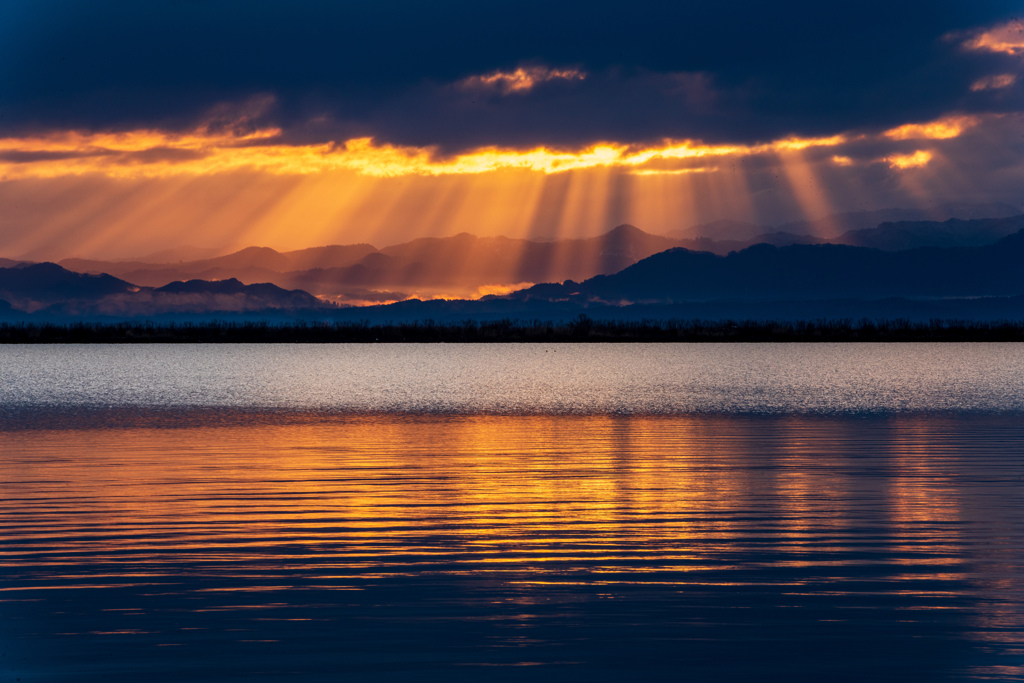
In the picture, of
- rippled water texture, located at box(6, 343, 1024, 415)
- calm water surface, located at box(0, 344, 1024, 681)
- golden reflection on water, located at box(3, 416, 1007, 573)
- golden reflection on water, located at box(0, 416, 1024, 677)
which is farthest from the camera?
rippled water texture, located at box(6, 343, 1024, 415)

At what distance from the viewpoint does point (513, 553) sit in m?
13.8

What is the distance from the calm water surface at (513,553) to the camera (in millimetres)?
9523

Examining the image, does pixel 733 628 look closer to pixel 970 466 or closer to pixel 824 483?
pixel 824 483

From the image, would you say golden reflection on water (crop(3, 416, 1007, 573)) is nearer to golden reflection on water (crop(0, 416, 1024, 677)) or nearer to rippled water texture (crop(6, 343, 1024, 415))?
golden reflection on water (crop(0, 416, 1024, 677))

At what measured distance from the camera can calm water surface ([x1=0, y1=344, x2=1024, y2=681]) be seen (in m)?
9.52

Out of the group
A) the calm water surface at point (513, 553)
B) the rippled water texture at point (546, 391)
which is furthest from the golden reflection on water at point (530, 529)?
the rippled water texture at point (546, 391)

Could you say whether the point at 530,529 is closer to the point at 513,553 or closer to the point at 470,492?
the point at 513,553

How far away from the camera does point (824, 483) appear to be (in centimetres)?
1975

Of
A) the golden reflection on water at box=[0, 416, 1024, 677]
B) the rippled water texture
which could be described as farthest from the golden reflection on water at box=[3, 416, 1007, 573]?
the rippled water texture

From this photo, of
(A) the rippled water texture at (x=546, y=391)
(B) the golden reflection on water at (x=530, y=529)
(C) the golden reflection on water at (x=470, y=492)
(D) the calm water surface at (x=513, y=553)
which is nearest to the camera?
(D) the calm water surface at (x=513, y=553)

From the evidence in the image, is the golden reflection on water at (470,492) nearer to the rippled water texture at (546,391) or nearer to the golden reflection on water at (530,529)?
the golden reflection on water at (530,529)

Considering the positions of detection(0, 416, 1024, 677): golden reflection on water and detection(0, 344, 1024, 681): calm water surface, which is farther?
detection(0, 416, 1024, 677): golden reflection on water

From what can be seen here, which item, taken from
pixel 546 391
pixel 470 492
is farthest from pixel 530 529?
pixel 546 391

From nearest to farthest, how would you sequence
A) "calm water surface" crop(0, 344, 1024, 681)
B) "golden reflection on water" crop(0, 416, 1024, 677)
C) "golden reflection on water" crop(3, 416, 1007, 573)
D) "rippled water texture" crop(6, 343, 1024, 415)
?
"calm water surface" crop(0, 344, 1024, 681) < "golden reflection on water" crop(0, 416, 1024, 677) < "golden reflection on water" crop(3, 416, 1007, 573) < "rippled water texture" crop(6, 343, 1024, 415)
